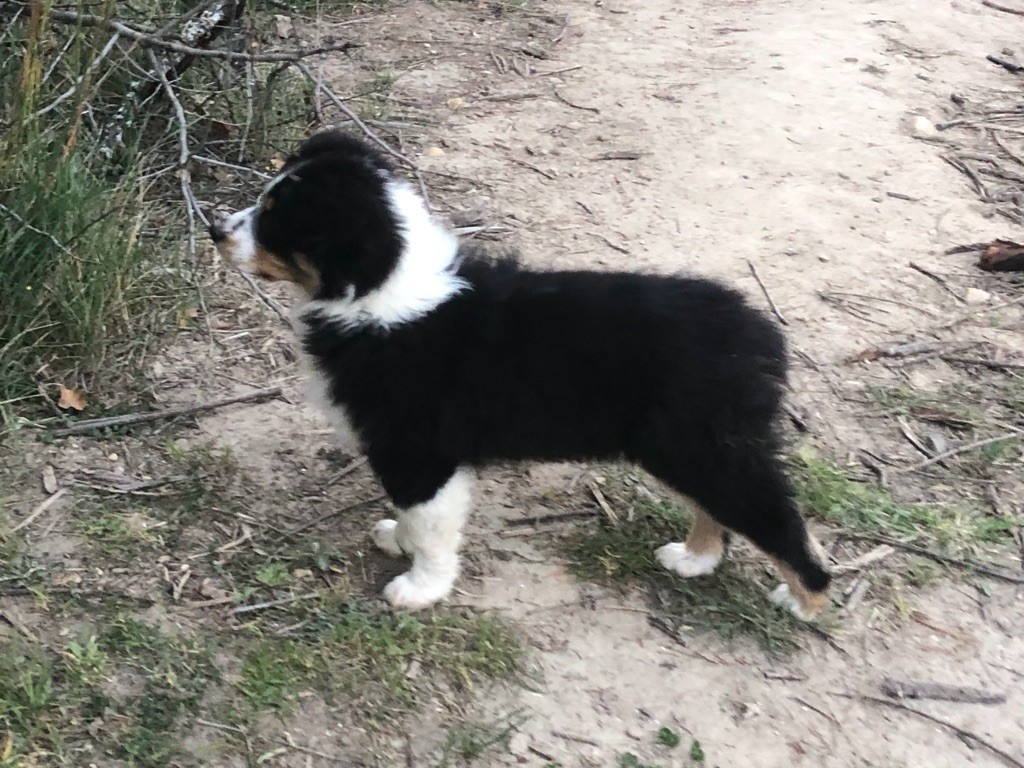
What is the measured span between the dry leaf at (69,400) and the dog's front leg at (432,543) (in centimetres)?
144

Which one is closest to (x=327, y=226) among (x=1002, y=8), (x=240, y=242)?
(x=240, y=242)

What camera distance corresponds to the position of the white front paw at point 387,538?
3.47m

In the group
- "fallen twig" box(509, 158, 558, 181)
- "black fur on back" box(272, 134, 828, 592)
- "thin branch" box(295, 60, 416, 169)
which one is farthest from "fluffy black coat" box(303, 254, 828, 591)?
"fallen twig" box(509, 158, 558, 181)

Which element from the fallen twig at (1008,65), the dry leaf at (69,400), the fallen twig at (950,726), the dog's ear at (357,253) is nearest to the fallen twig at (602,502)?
the fallen twig at (950,726)

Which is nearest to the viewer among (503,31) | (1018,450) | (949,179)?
(1018,450)

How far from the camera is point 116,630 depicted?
3.02m

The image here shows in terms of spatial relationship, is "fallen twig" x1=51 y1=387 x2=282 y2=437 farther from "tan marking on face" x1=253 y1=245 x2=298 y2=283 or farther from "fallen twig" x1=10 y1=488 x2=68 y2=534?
"tan marking on face" x1=253 y1=245 x2=298 y2=283

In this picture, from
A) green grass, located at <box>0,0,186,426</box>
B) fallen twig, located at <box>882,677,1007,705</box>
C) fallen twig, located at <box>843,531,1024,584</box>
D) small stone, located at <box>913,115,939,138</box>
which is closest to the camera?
fallen twig, located at <box>882,677,1007,705</box>

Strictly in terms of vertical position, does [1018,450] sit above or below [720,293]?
below

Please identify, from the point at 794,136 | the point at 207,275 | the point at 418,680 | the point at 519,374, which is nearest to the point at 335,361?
the point at 519,374

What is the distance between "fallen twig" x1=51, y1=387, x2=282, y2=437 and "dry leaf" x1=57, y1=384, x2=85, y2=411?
0.22 feet

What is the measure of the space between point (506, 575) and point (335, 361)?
0.99 m

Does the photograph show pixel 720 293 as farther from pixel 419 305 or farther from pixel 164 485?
pixel 164 485

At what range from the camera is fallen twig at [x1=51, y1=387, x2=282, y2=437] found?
12.3ft
